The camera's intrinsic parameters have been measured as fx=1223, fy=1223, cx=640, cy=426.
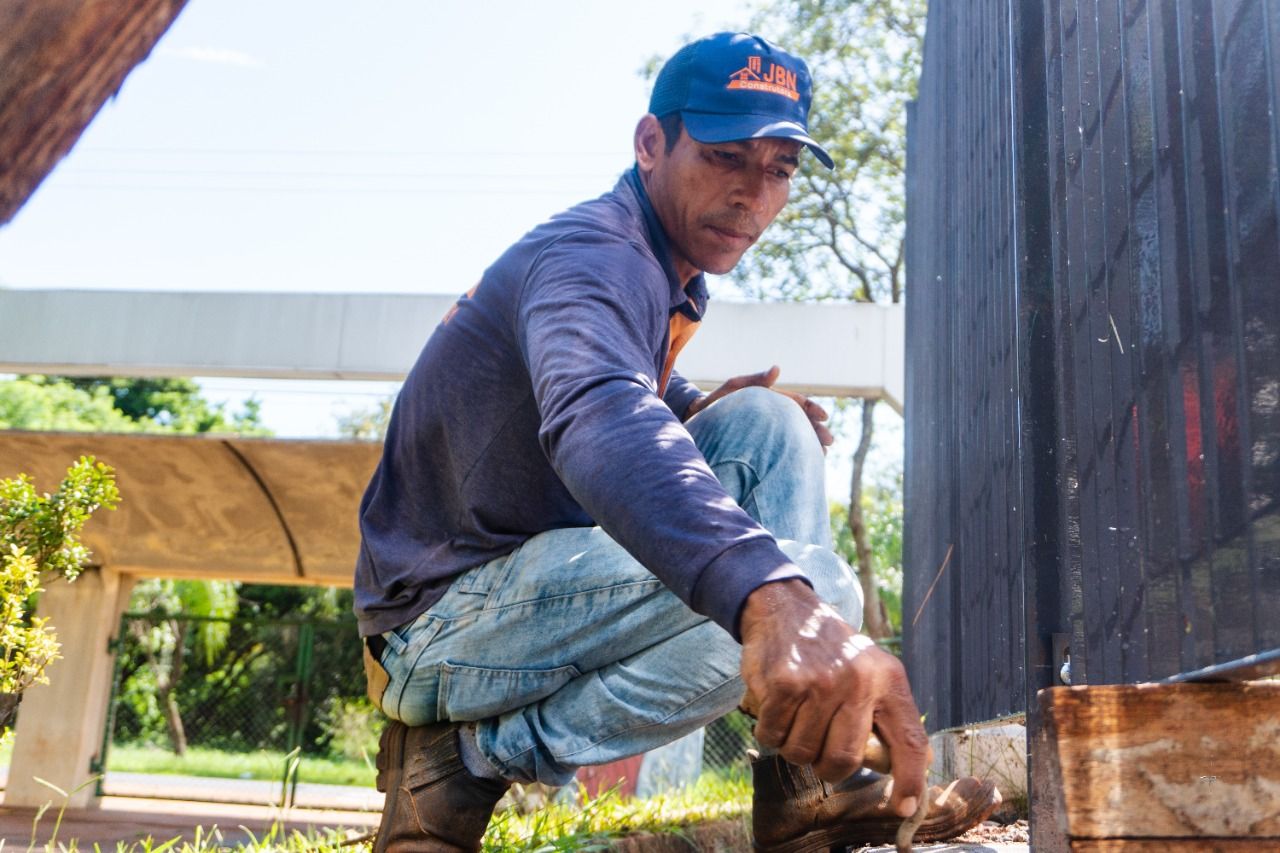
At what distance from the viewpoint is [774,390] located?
9.22ft

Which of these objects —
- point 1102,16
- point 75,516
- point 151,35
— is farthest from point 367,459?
point 1102,16

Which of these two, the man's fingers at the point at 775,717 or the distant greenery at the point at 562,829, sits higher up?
the man's fingers at the point at 775,717

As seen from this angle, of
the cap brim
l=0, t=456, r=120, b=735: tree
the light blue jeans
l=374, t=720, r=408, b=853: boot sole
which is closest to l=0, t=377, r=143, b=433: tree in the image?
l=0, t=456, r=120, b=735: tree

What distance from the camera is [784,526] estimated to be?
241 cm

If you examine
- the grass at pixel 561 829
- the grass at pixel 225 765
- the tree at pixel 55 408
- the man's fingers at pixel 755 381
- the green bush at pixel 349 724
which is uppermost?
the tree at pixel 55 408

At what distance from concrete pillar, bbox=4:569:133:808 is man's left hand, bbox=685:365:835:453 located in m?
8.60

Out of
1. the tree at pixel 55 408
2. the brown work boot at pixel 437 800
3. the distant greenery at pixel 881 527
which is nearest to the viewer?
the brown work boot at pixel 437 800

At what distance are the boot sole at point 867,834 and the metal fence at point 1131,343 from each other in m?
0.30

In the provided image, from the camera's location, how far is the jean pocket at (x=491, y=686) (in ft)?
7.57

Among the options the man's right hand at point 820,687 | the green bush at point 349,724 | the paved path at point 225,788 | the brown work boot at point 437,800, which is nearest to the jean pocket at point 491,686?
the brown work boot at point 437,800

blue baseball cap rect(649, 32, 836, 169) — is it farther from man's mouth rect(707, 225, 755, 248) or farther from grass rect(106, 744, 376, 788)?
grass rect(106, 744, 376, 788)

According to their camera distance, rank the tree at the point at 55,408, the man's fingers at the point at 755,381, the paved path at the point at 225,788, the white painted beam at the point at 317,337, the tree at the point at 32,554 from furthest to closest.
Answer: the tree at the point at 55,408
the paved path at the point at 225,788
the white painted beam at the point at 317,337
the tree at the point at 32,554
the man's fingers at the point at 755,381

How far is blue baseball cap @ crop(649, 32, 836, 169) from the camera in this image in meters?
2.43

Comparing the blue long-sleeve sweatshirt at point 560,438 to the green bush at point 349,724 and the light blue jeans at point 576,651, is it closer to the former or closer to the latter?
the light blue jeans at point 576,651
